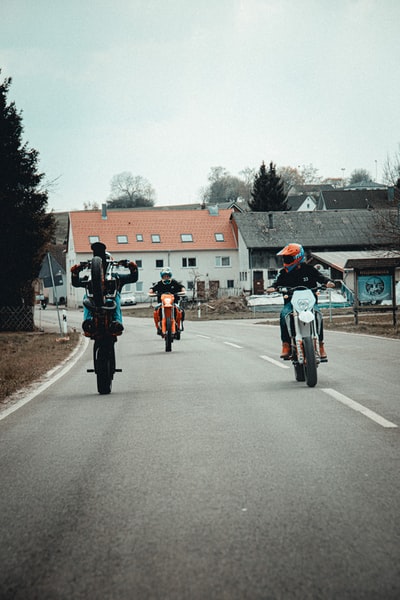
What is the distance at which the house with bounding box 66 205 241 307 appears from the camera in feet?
270

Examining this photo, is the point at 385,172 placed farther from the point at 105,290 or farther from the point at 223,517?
the point at 223,517

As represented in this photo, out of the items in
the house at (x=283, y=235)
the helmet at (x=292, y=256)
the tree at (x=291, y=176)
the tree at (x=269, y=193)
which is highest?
the tree at (x=291, y=176)

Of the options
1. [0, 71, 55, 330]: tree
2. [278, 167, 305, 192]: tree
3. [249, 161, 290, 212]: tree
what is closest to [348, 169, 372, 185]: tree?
[278, 167, 305, 192]: tree

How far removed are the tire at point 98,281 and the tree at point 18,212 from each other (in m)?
25.4

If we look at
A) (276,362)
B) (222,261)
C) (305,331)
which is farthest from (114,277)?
(222,261)

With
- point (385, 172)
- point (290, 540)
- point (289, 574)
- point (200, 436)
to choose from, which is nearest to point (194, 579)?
point (289, 574)

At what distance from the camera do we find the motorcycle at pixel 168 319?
17.6 m

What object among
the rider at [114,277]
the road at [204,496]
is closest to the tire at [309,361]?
the road at [204,496]

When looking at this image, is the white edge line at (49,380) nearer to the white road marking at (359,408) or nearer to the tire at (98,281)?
the tire at (98,281)

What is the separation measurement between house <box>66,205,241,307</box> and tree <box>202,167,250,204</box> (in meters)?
44.6

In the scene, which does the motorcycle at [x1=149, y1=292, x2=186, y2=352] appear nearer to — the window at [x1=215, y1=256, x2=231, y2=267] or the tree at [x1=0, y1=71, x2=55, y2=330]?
the tree at [x1=0, y1=71, x2=55, y2=330]

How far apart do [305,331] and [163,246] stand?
73.5m

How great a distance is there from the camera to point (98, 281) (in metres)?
9.76

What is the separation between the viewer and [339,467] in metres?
5.54
